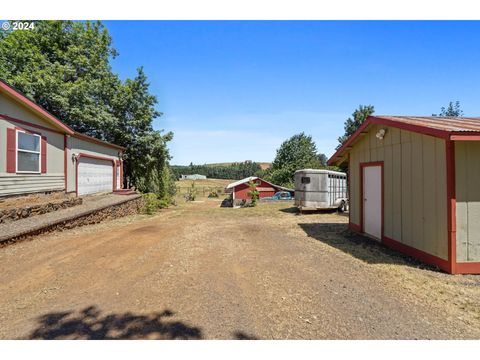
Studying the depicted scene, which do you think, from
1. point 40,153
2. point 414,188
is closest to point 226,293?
point 414,188

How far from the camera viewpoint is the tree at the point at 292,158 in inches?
1496

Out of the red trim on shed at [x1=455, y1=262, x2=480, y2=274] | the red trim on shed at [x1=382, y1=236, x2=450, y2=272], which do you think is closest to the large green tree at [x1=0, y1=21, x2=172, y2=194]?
the red trim on shed at [x1=382, y1=236, x2=450, y2=272]

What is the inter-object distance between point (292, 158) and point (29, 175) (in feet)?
113

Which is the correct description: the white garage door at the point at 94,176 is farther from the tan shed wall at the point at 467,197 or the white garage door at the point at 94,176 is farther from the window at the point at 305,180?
the tan shed wall at the point at 467,197

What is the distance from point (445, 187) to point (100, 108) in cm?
1984

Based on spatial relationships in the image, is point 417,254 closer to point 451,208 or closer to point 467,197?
point 451,208

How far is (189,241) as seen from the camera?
27.1 feet

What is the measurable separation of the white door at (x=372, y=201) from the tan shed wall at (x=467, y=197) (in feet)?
8.78

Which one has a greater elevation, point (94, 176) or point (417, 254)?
point (94, 176)

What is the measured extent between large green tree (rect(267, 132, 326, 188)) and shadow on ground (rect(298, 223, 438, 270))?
25.8 m

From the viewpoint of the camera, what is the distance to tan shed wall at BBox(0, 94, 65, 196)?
360 inches

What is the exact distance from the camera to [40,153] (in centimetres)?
1096
